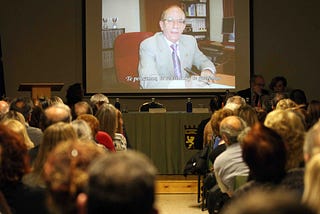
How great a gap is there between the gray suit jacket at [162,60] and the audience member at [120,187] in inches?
420

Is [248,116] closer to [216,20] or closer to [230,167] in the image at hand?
[230,167]

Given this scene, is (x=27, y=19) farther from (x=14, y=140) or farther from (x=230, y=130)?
(x=14, y=140)

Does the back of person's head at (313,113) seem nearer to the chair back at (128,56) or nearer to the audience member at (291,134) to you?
the audience member at (291,134)

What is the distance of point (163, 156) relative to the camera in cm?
995

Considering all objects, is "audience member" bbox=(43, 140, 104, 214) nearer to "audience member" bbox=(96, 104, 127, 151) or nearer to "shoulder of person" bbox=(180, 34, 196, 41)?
"audience member" bbox=(96, 104, 127, 151)

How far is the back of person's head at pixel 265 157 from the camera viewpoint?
3.07 m

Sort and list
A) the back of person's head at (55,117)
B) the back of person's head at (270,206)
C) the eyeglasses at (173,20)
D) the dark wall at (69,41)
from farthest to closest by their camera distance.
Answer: the dark wall at (69,41), the eyeglasses at (173,20), the back of person's head at (55,117), the back of person's head at (270,206)

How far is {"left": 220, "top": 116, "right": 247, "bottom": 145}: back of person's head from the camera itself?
16.5ft

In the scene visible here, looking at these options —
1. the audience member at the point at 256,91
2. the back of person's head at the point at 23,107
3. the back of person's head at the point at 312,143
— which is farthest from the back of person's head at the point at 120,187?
the audience member at the point at 256,91

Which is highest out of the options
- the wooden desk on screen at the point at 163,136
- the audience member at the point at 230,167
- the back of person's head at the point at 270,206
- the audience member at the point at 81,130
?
the back of person's head at the point at 270,206

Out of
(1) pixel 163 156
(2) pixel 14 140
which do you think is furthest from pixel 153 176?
(1) pixel 163 156

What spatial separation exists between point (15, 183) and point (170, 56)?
9.39 meters

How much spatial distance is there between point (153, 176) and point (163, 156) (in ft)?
27.0

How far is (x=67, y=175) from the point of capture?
2.23 metres
